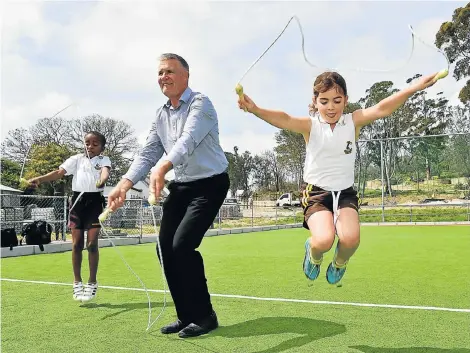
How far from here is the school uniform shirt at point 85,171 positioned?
6.05 m

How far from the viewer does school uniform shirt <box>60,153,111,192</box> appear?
6051 mm

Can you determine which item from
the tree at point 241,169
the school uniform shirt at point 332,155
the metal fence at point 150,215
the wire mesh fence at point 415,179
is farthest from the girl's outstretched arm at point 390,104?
the tree at point 241,169

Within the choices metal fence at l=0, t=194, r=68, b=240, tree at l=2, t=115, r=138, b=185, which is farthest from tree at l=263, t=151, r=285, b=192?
metal fence at l=0, t=194, r=68, b=240

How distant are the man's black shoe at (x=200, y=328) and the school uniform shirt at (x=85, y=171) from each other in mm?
2357

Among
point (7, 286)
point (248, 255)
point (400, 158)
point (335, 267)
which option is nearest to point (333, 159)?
point (335, 267)

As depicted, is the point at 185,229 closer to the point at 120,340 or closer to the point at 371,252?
the point at 120,340

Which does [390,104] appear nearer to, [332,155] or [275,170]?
[332,155]

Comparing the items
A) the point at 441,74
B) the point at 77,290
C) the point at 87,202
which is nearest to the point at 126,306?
the point at 77,290

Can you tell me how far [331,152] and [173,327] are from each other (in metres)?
1.99

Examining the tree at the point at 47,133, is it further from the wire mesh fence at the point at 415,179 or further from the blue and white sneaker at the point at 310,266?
the blue and white sneaker at the point at 310,266

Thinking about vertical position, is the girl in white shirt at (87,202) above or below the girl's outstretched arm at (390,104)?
below

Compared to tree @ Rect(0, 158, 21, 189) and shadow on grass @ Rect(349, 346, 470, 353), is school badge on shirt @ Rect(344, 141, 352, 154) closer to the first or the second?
shadow on grass @ Rect(349, 346, 470, 353)

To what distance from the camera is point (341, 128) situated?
4227 millimetres

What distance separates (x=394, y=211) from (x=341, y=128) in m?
25.7
